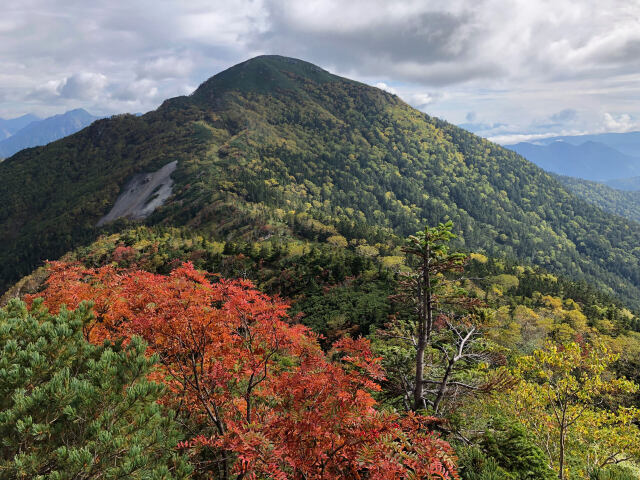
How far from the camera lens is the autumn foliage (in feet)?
25.9

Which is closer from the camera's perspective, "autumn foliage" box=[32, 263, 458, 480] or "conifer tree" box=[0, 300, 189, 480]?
"conifer tree" box=[0, 300, 189, 480]

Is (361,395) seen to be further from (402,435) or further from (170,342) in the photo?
(170,342)

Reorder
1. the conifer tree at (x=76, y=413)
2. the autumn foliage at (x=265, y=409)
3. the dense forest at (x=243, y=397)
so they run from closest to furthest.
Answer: the conifer tree at (x=76, y=413), the dense forest at (x=243, y=397), the autumn foliage at (x=265, y=409)

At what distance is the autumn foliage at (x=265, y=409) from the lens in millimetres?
7895

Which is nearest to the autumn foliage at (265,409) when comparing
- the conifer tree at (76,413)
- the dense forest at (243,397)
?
the dense forest at (243,397)

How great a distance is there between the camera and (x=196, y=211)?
108125mm

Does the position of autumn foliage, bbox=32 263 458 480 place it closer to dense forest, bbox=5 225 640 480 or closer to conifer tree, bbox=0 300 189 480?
dense forest, bbox=5 225 640 480

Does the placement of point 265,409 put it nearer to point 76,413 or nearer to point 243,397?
point 243,397

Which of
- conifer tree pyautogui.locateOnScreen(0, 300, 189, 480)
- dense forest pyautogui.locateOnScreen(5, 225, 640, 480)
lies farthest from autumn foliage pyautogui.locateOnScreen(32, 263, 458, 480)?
conifer tree pyautogui.locateOnScreen(0, 300, 189, 480)

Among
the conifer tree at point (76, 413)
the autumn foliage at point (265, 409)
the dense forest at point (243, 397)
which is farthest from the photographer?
the autumn foliage at point (265, 409)

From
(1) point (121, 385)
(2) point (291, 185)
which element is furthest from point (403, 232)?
(1) point (121, 385)

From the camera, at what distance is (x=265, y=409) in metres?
12.1

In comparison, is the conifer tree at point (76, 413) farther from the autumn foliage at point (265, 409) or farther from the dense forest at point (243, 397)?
the autumn foliage at point (265, 409)

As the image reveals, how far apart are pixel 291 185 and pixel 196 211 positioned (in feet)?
205
